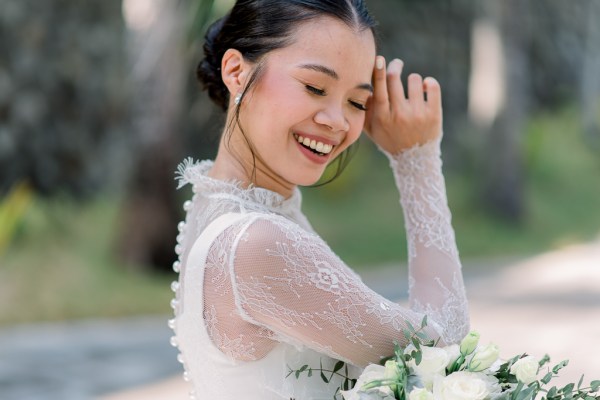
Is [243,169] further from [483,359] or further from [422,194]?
[483,359]

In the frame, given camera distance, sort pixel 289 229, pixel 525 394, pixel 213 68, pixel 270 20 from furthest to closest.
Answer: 1. pixel 213 68
2. pixel 270 20
3. pixel 289 229
4. pixel 525 394

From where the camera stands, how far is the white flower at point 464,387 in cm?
142

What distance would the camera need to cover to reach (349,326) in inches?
60.0

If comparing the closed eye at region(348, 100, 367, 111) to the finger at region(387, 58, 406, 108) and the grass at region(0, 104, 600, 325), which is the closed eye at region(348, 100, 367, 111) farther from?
the grass at region(0, 104, 600, 325)

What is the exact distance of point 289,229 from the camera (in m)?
1.55

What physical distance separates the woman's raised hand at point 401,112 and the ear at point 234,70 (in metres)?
0.27

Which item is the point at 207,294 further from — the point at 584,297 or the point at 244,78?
the point at 584,297

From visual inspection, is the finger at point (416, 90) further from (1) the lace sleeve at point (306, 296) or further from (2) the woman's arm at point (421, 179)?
(1) the lace sleeve at point (306, 296)

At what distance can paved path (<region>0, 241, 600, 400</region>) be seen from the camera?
621 centimetres

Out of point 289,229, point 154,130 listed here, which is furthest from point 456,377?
point 154,130

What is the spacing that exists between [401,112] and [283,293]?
20.6 inches

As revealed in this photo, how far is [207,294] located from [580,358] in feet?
17.7

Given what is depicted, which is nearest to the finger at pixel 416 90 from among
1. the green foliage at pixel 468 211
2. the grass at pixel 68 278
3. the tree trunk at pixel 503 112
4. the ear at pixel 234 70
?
the ear at pixel 234 70

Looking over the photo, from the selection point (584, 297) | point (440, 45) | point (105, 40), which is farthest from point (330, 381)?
point (440, 45)
